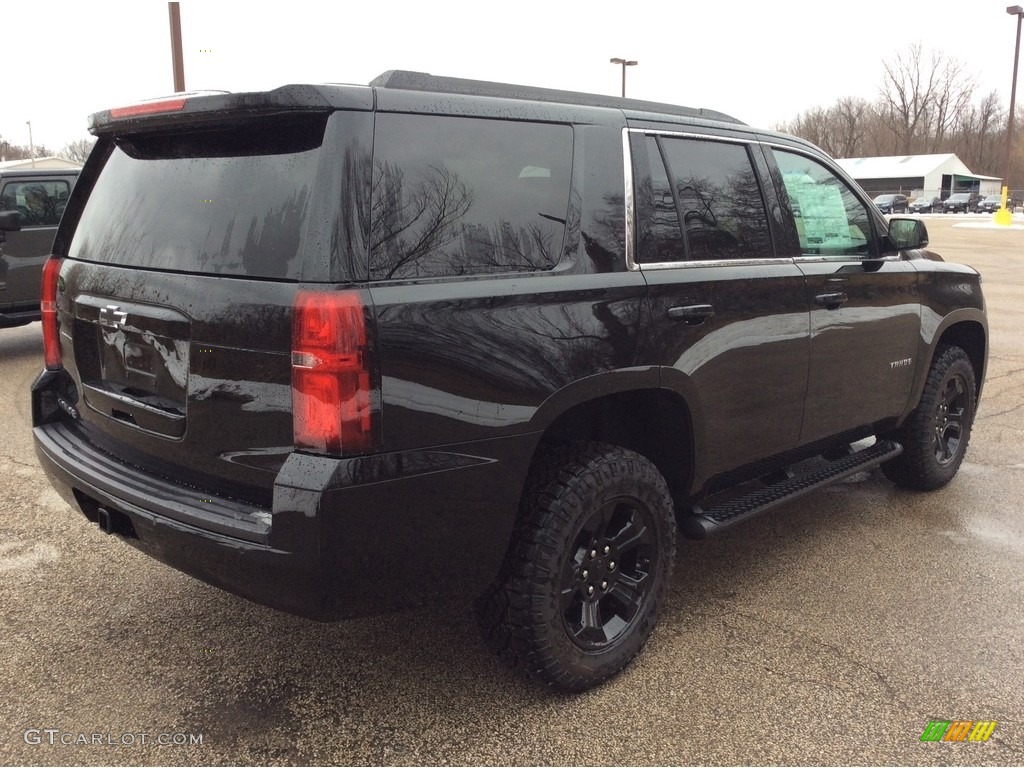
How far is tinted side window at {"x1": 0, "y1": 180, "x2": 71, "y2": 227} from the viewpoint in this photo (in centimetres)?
906

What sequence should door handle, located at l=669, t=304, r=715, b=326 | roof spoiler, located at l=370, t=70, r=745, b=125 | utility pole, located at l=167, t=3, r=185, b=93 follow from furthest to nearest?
utility pole, located at l=167, t=3, r=185, b=93, door handle, located at l=669, t=304, r=715, b=326, roof spoiler, located at l=370, t=70, r=745, b=125

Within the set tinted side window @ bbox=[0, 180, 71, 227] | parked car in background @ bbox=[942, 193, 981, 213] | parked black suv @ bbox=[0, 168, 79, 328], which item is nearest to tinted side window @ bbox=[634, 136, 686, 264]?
parked black suv @ bbox=[0, 168, 79, 328]

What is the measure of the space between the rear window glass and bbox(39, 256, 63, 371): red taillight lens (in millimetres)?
310

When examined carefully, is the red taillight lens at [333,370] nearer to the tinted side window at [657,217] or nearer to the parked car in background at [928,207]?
the tinted side window at [657,217]

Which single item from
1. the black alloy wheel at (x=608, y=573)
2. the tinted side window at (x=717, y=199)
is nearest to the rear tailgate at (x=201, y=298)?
the black alloy wheel at (x=608, y=573)

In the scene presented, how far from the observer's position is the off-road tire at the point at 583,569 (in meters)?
2.72

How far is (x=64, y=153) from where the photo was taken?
6488 cm

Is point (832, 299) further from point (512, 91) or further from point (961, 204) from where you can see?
point (961, 204)

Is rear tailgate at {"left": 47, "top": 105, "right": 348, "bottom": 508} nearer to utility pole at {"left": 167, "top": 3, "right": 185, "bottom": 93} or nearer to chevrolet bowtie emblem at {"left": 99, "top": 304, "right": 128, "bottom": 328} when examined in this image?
chevrolet bowtie emblem at {"left": 99, "top": 304, "right": 128, "bottom": 328}

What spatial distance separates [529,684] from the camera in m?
2.97

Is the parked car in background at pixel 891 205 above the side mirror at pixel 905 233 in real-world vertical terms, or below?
below

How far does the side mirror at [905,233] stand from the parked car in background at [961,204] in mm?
64661

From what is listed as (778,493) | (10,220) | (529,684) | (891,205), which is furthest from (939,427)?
(891,205)

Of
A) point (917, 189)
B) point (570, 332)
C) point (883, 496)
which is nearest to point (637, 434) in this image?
Answer: point (570, 332)
